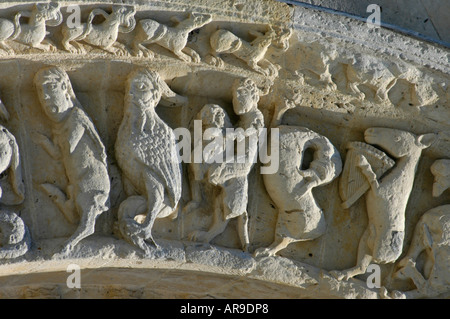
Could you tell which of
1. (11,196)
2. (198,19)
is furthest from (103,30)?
(11,196)

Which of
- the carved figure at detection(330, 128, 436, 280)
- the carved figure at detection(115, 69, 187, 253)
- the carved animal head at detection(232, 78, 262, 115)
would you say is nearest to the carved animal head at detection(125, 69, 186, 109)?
the carved figure at detection(115, 69, 187, 253)

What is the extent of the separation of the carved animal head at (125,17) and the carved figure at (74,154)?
0.30m

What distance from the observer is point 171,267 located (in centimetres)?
372

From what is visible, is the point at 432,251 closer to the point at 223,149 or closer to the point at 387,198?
the point at 387,198

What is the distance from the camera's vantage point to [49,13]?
359 centimetres

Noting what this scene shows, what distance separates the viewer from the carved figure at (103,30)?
143 inches

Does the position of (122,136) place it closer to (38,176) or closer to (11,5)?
(38,176)

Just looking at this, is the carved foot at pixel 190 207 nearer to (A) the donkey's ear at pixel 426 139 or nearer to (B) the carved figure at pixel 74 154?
(B) the carved figure at pixel 74 154

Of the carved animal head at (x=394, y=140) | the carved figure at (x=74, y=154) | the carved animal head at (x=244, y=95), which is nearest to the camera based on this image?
the carved figure at (x=74, y=154)

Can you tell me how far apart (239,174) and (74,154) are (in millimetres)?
684

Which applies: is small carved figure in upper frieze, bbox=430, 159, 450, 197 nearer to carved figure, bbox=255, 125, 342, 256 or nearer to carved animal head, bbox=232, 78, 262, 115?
carved figure, bbox=255, 125, 342, 256

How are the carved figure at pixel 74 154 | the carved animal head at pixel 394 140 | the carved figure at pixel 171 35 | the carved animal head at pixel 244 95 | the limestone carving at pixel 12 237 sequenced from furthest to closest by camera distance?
1. the carved animal head at pixel 394 140
2. the carved animal head at pixel 244 95
3. the carved figure at pixel 171 35
4. the carved figure at pixel 74 154
5. the limestone carving at pixel 12 237

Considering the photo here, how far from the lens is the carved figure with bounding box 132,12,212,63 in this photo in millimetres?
3725

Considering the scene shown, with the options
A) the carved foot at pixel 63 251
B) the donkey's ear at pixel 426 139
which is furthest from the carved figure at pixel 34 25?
the donkey's ear at pixel 426 139
